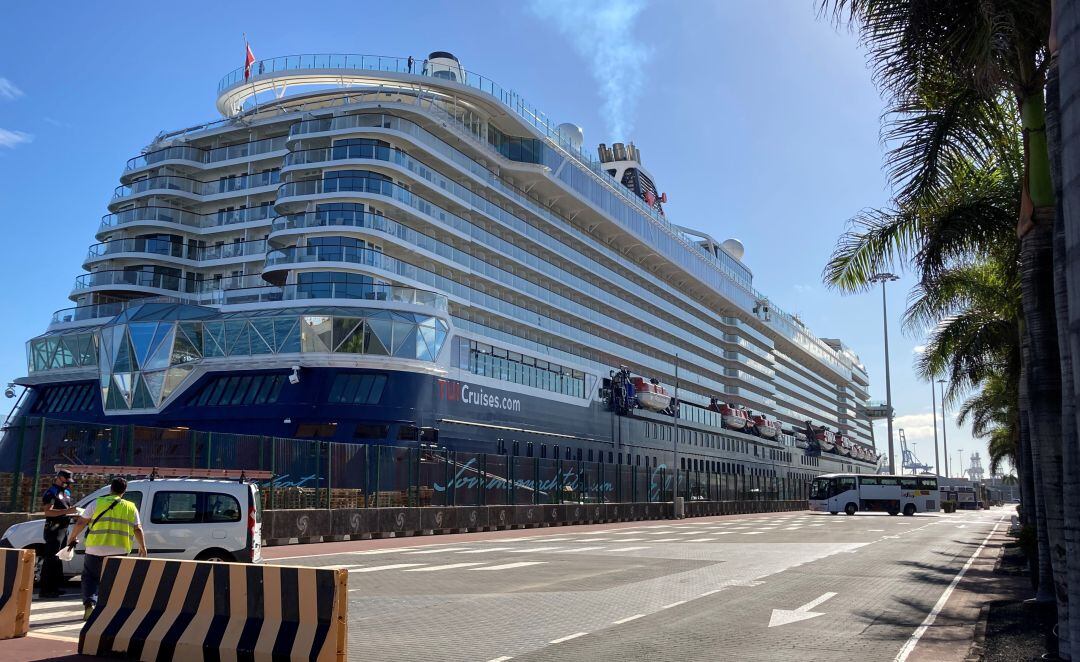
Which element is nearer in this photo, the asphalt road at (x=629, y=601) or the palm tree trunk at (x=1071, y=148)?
the palm tree trunk at (x=1071, y=148)

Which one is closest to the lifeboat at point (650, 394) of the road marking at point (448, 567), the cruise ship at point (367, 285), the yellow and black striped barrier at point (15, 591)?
the cruise ship at point (367, 285)

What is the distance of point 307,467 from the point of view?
2592 centimetres

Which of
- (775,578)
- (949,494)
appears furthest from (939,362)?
(949,494)

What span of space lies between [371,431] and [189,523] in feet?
81.3

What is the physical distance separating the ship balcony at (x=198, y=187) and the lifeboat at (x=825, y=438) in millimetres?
84998

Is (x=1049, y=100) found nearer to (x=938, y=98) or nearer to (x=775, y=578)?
(x=938, y=98)

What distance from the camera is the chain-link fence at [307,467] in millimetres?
18688

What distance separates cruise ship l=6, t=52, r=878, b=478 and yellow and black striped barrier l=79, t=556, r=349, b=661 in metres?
29.0

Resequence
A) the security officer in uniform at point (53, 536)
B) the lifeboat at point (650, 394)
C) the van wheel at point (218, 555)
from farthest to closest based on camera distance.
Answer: the lifeboat at point (650, 394), the van wheel at point (218, 555), the security officer in uniform at point (53, 536)

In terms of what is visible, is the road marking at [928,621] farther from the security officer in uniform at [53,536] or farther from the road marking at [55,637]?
the security officer in uniform at [53,536]

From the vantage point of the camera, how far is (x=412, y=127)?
43.2 metres

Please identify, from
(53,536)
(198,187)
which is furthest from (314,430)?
(53,536)

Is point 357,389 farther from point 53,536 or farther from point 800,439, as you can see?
point 800,439

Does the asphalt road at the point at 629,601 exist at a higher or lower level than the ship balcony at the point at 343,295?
lower
